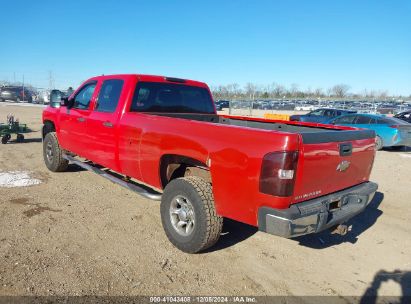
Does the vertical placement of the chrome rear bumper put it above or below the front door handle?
below

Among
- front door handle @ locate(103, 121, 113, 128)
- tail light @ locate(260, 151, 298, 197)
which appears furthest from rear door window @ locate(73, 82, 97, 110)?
tail light @ locate(260, 151, 298, 197)

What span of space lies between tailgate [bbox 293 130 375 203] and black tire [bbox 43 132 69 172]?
524 centimetres

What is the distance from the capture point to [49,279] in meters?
3.10

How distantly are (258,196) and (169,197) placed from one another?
1276 millimetres

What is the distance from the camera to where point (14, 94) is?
39938 millimetres

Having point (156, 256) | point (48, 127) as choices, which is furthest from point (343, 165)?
point (48, 127)

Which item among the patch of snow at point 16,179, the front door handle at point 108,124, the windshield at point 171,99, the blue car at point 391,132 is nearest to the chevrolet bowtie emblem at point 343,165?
the windshield at point 171,99

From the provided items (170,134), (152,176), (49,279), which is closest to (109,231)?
(152,176)

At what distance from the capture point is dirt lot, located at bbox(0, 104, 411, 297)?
3127 mm

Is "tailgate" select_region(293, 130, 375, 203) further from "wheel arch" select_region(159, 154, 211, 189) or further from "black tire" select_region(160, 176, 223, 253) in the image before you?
"wheel arch" select_region(159, 154, 211, 189)

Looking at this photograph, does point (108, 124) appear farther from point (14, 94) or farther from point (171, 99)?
point (14, 94)

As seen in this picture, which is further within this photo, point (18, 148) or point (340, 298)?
point (18, 148)

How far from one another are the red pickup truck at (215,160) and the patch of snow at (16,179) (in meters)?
1.46

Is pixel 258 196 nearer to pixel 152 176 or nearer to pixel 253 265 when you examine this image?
pixel 253 265
